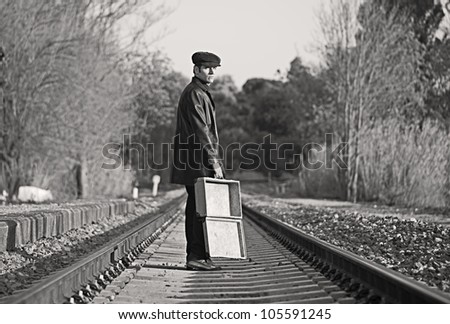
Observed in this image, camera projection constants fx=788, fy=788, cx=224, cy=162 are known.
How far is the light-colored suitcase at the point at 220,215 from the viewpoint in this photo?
6.80 meters

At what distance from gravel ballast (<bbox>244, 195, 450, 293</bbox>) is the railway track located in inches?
25.1

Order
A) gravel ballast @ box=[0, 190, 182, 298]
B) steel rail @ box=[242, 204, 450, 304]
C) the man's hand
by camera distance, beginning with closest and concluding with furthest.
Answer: steel rail @ box=[242, 204, 450, 304] < gravel ballast @ box=[0, 190, 182, 298] < the man's hand

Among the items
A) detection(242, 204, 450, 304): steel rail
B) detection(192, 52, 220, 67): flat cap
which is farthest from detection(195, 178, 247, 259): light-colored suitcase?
detection(192, 52, 220, 67): flat cap

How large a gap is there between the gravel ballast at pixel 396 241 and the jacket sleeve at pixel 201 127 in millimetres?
1889

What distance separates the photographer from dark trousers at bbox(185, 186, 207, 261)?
7.12 metres

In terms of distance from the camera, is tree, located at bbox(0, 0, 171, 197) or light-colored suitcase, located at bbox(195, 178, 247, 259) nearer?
light-colored suitcase, located at bbox(195, 178, 247, 259)

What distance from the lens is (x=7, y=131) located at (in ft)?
74.3

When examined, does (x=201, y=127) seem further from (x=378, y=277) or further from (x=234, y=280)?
(x=378, y=277)

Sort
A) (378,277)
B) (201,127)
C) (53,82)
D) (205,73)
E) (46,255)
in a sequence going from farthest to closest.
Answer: (53,82)
(46,255)
(205,73)
(201,127)
(378,277)

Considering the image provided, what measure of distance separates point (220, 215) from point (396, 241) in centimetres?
326

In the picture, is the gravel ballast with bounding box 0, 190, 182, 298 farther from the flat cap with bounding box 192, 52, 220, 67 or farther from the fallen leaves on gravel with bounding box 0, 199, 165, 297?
the flat cap with bounding box 192, 52, 220, 67

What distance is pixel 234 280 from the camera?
6457mm

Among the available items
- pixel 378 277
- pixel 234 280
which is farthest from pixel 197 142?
pixel 378 277

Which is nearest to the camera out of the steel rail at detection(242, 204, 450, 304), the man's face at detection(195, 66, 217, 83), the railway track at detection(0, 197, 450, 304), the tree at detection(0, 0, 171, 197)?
the steel rail at detection(242, 204, 450, 304)
